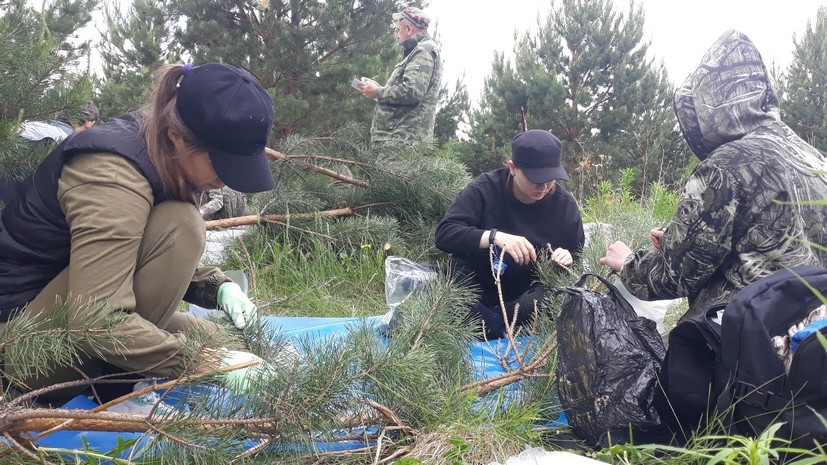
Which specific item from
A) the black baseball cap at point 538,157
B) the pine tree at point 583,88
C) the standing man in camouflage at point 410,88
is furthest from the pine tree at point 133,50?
the black baseball cap at point 538,157

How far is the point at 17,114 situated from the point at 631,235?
90.7 inches

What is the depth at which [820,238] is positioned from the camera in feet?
6.81

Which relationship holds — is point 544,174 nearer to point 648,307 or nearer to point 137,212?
point 648,307

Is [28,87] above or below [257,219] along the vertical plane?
above

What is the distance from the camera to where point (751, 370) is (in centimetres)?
152

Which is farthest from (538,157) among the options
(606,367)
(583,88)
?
(583,88)

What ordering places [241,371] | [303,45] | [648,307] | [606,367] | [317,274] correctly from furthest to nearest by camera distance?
[303,45] < [317,274] < [648,307] < [606,367] < [241,371]

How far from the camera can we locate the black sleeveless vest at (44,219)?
1.69 m

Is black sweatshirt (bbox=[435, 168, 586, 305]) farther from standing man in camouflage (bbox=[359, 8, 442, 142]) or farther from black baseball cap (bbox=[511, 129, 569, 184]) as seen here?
standing man in camouflage (bbox=[359, 8, 442, 142])

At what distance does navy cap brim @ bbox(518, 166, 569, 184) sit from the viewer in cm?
298

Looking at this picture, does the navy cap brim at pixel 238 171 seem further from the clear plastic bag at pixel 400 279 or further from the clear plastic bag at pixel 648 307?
the clear plastic bag at pixel 400 279

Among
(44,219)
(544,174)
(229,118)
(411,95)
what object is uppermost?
(229,118)

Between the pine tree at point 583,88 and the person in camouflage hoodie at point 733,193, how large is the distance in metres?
9.78

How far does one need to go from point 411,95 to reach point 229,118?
3.81m
